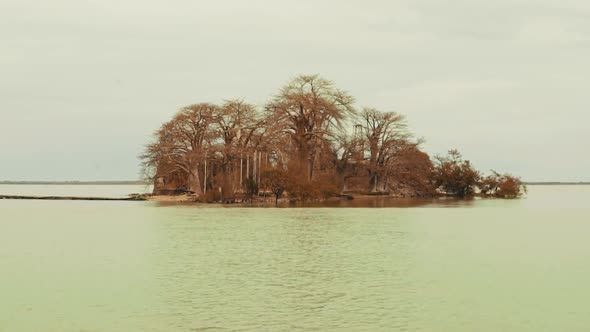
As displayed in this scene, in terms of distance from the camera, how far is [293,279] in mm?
20281

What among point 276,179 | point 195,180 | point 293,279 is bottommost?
point 293,279

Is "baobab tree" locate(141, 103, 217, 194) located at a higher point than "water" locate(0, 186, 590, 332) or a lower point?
higher

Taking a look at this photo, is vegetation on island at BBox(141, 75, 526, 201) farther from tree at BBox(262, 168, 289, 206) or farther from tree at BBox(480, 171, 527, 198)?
tree at BBox(480, 171, 527, 198)

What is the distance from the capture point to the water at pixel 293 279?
1462cm

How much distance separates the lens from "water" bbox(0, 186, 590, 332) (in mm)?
14625

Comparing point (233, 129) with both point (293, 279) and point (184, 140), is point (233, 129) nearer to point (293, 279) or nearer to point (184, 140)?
point (184, 140)

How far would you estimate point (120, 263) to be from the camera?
24.2m

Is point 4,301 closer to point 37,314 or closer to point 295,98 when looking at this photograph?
point 37,314

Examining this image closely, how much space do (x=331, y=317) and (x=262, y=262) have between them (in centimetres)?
949

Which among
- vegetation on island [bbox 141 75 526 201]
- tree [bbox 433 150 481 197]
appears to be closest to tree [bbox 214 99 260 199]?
vegetation on island [bbox 141 75 526 201]

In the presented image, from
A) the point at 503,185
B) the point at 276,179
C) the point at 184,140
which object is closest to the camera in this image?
the point at 276,179

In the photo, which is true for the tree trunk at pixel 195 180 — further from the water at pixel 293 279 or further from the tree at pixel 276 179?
the water at pixel 293 279

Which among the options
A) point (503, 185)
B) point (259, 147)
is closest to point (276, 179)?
point (259, 147)

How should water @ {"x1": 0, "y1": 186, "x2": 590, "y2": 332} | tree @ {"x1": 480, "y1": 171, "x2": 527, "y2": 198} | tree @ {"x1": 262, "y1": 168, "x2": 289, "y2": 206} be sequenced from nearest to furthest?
1. water @ {"x1": 0, "y1": 186, "x2": 590, "y2": 332}
2. tree @ {"x1": 262, "y1": 168, "x2": 289, "y2": 206}
3. tree @ {"x1": 480, "y1": 171, "x2": 527, "y2": 198}
